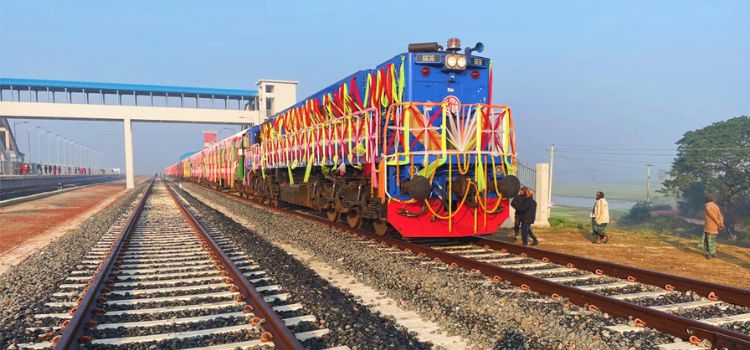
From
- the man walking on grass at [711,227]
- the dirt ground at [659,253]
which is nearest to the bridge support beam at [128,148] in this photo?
the dirt ground at [659,253]

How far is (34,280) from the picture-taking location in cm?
634

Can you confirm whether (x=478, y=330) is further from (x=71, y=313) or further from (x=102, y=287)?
(x=102, y=287)

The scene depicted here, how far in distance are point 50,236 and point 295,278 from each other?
8.30 m

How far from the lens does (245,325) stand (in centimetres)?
436

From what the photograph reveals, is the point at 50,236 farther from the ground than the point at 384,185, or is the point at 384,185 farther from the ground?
the point at 384,185

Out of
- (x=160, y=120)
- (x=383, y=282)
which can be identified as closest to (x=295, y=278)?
(x=383, y=282)

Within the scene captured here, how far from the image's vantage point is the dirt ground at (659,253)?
695 cm

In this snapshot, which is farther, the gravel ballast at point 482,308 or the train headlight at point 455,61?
the train headlight at point 455,61

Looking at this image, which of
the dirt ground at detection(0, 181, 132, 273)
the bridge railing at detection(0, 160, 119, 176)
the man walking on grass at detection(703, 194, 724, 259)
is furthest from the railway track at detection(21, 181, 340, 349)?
the bridge railing at detection(0, 160, 119, 176)

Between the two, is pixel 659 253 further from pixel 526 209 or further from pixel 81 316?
pixel 81 316

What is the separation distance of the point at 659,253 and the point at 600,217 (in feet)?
4.50

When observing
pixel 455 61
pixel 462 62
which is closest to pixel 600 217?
pixel 462 62

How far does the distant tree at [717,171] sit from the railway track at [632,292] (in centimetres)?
2683

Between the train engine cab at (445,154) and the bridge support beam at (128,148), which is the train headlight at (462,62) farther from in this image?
the bridge support beam at (128,148)
